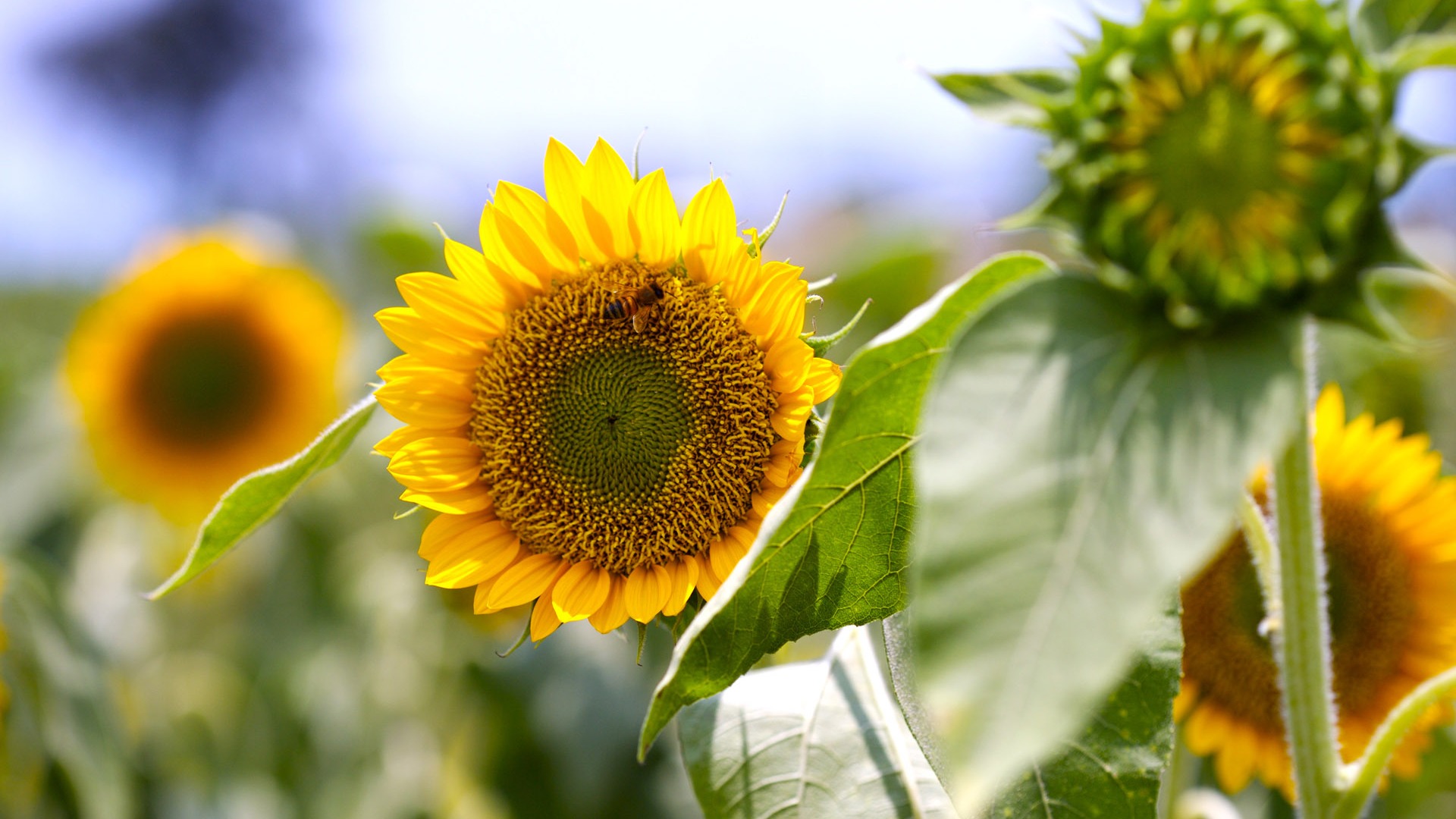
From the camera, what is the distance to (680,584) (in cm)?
83

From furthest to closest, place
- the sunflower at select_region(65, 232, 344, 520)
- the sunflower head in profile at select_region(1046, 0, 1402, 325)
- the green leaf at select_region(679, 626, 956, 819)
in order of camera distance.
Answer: the sunflower at select_region(65, 232, 344, 520) < the green leaf at select_region(679, 626, 956, 819) < the sunflower head in profile at select_region(1046, 0, 1402, 325)

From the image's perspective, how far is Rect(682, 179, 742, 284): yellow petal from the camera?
2.58 ft

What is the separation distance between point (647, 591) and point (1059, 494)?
45 centimetres

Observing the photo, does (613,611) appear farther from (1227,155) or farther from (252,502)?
(1227,155)

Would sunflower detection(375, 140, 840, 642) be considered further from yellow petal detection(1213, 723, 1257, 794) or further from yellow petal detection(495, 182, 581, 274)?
yellow petal detection(1213, 723, 1257, 794)

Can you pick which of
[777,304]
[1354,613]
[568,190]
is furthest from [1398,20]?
[1354,613]

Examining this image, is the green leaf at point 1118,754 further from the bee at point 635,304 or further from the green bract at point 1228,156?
the bee at point 635,304

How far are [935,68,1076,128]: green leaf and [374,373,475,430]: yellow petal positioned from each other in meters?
0.46

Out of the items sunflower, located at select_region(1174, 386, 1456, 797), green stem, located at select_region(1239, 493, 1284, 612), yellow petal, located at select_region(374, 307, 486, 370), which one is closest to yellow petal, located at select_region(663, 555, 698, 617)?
yellow petal, located at select_region(374, 307, 486, 370)

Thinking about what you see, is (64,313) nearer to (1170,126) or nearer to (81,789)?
(81,789)

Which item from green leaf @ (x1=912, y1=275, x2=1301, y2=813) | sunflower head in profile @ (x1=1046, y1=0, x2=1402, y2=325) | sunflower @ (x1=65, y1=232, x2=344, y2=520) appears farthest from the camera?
sunflower @ (x1=65, y1=232, x2=344, y2=520)

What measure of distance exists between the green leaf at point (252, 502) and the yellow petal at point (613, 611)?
0.72 ft

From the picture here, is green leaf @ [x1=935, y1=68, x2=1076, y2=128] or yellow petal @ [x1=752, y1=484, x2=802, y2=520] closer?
green leaf @ [x1=935, y1=68, x2=1076, y2=128]

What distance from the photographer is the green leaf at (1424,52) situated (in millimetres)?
472
